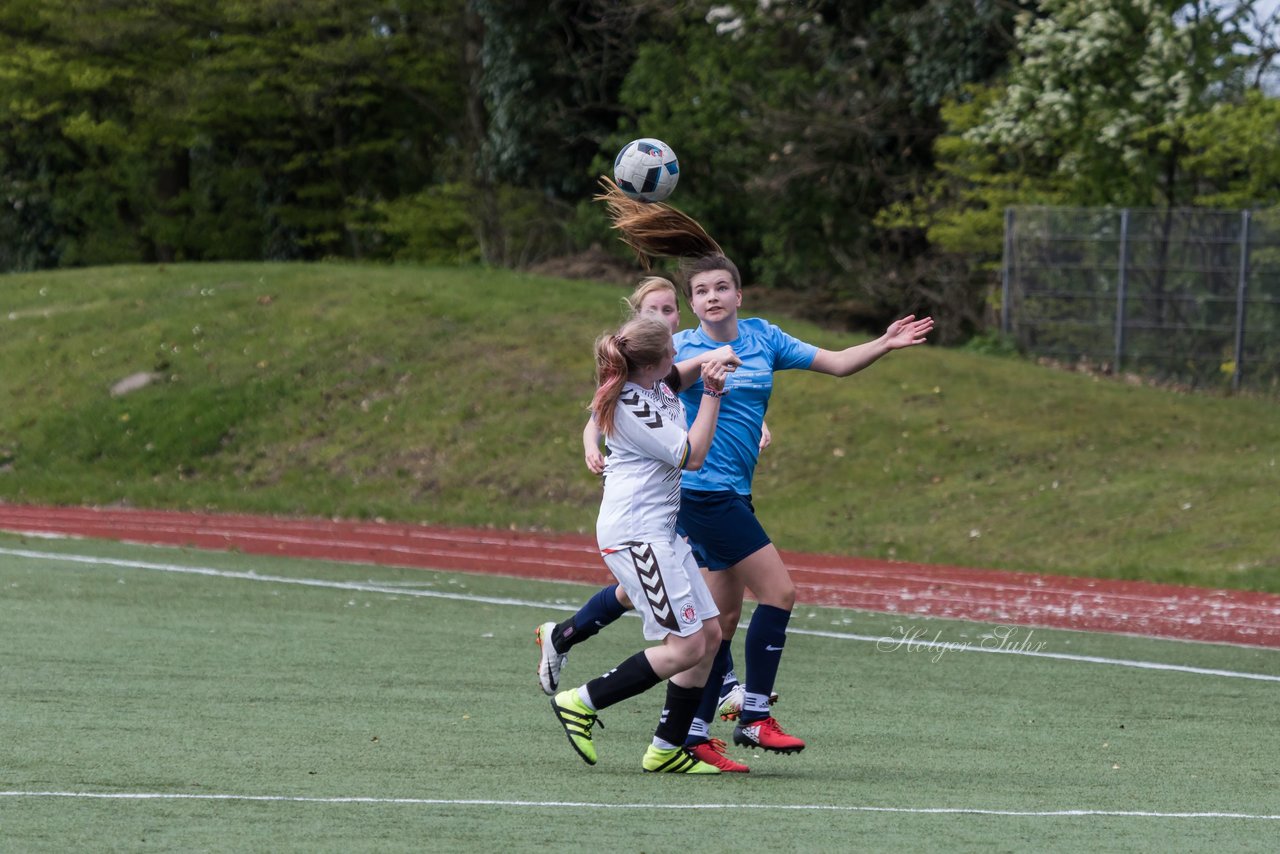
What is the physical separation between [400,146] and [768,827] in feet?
130

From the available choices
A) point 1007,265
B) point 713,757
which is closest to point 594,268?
point 1007,265

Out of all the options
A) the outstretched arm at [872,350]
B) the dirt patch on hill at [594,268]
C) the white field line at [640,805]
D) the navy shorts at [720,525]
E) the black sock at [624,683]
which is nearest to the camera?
the white field line at [640,805]

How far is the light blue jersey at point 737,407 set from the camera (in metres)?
6.87

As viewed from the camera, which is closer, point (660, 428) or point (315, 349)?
point (660, 428)

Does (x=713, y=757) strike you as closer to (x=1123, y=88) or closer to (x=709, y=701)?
(x=709, y=701)

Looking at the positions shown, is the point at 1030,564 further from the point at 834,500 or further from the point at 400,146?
the point at 400,146

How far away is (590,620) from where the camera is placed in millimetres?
7004

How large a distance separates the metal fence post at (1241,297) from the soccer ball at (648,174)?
632 inches

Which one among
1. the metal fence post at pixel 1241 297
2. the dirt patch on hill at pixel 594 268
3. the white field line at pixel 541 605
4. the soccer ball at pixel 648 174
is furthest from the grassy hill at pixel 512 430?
the soccer ball at pixel 648 174

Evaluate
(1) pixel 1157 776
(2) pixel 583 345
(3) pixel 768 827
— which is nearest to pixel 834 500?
(2) pixel 583 345

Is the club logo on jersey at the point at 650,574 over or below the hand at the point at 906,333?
below

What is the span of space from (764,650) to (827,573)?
28.5ft

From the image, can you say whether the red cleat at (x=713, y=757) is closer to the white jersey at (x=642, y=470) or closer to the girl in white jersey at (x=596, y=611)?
the girl in white jersey at (x=596, y=611)

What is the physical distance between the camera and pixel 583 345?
26.0 metres
